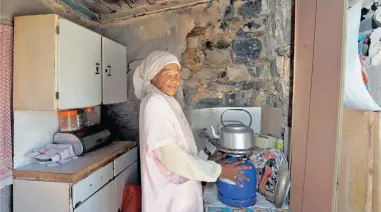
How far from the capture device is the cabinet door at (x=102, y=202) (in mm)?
1430

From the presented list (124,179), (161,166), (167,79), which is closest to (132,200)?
(124,179)

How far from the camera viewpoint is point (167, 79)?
1375 mm

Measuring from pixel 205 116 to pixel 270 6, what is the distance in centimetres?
110

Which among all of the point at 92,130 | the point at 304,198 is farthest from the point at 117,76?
the point at 304,198

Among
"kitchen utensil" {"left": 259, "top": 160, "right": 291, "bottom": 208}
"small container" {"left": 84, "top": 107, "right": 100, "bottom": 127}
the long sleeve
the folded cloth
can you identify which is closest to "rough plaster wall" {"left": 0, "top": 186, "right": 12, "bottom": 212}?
the folded cloth

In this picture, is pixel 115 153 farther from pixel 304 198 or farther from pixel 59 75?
pixel 304 198

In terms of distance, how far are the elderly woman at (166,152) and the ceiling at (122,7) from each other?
3.13 ft

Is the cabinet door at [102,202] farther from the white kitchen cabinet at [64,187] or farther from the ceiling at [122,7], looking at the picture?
the ceiling at [122,7]

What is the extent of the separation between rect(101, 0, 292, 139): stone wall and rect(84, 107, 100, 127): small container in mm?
342

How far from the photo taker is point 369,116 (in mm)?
1115

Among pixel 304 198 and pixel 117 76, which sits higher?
pixel 117 76

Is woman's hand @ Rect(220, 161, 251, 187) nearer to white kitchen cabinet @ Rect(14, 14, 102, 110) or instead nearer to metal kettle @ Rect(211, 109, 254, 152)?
metal kettle @ Rect(211, 109, 254, 152)

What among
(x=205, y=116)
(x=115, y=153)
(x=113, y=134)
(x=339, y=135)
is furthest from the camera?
(x=113, y=134)

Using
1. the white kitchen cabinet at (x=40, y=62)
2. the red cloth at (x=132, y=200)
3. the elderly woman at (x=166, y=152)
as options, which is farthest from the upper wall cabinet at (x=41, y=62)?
the red cloth at (x=132, y=200)
